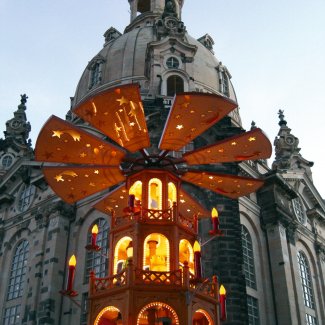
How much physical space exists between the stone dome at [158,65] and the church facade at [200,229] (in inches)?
4.2

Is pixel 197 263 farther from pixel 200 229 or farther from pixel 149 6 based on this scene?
pixel 149 6

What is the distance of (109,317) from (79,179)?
4289 mm

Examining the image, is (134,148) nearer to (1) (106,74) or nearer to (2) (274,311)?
(2) (274,311)

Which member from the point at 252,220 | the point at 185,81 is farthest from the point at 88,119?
the point at 185,81

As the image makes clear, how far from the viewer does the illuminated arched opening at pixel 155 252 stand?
42.6ft

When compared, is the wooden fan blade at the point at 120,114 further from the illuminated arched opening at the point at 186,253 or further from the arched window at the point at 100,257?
the arched window at the point at 100,257

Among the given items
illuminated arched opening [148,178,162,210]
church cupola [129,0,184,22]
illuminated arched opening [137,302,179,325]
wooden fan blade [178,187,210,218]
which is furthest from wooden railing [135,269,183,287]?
church cupola [129,0,184,22]

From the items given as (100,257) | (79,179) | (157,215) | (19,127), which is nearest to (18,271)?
(100,257)

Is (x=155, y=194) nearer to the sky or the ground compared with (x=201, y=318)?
nearer to the sky

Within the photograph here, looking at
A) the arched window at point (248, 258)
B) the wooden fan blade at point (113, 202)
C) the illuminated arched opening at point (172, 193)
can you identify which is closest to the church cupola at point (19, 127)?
the arched window at point (248, 258)

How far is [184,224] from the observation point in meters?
13.5

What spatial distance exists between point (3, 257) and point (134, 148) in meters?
22.0

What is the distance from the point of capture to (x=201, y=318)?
12641 mm

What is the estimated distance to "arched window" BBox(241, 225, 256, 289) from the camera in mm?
27656
